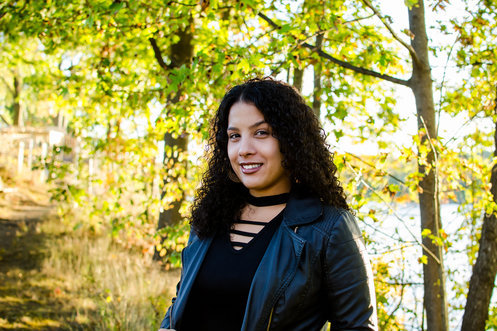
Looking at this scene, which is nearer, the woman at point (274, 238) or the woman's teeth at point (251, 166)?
the woman at point (274, 238)

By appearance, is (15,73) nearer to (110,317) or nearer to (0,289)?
(0,289)

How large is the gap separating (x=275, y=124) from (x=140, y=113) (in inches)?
173

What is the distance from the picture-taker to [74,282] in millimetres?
6836

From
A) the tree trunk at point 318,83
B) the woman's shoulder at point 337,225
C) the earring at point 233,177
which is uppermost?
the tree trunk at point 318,83

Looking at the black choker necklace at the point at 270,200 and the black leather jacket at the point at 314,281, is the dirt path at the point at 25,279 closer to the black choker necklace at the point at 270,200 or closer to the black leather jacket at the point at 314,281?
the black choker necklace at the point at 270,200

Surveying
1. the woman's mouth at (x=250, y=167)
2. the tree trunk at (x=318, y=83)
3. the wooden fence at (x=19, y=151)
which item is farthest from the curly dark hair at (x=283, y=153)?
the wooden fence at (x=19, y=151)

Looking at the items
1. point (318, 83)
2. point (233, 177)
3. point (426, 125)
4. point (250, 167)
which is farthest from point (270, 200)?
point (318, 83)

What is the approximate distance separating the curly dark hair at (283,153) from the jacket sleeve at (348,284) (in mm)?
266

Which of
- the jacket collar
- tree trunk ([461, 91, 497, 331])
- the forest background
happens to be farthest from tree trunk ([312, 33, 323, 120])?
the jacket collar

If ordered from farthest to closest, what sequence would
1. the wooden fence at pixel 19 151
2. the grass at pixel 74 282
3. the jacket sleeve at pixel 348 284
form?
the wooden fence at pixel 19 151, the grass at pixel 74 282, the jacket sleeve at pixel 348 284

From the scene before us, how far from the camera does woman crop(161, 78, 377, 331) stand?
153 centimetres

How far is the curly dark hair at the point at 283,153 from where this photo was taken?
5.82ft

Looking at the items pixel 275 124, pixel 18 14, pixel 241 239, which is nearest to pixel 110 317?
pixel 18 14

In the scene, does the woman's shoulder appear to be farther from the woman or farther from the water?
the water
